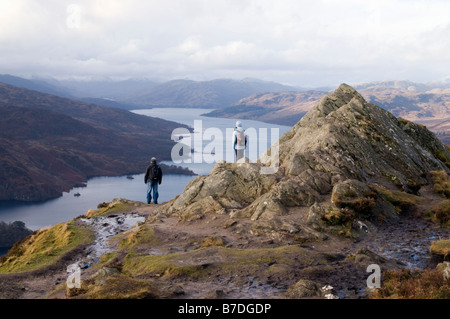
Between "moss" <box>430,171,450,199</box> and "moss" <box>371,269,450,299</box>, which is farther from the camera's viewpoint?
"moss" <box>430,171,450,199</box>

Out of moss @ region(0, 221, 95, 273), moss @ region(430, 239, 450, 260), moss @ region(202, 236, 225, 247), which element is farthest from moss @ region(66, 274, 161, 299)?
moss @ region(430, 239, 450, 260)

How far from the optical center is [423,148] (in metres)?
37.5

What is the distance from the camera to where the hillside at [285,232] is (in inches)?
557

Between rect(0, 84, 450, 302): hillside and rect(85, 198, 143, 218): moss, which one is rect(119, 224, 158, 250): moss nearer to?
rect(0, 84, 450, 302): hillside

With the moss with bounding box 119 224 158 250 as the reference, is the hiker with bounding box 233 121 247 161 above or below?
above

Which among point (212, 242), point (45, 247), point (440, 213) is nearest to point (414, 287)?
point (212, 242)

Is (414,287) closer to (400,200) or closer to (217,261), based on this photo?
(217,261)

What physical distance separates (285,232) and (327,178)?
259 inches

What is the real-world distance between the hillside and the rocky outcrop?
9 cm

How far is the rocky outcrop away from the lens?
849 inches

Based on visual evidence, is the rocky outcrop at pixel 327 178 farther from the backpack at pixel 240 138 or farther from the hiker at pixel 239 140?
the backpack at pixel 240 138

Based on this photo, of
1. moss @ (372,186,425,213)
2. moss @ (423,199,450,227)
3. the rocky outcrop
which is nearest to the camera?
the rocky outcrop

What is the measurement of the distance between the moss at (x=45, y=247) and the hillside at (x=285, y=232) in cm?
12
